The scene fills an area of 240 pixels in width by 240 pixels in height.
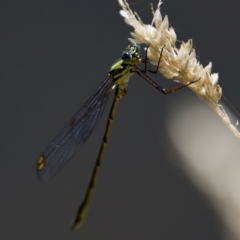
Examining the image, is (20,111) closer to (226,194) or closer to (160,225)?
(160,225)

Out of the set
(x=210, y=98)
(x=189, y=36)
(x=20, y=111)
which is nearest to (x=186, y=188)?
(x=189, y=36)

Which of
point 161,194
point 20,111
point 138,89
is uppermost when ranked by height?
point 138,89

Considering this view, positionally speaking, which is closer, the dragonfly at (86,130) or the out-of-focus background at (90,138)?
the dragonfly at (86,130)

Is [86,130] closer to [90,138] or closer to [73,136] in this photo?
[73,136]

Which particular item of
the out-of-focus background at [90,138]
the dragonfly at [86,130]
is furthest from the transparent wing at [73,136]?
the out-of-focus background at [90,138]

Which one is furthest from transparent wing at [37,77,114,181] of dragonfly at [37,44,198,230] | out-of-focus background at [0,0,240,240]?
out-of-focus background at [0,0,240,240]

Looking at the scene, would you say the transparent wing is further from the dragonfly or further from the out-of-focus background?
the out-of-focus background

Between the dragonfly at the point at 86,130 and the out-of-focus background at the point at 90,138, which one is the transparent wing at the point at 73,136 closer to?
the dragonfly at the point at 86,130
